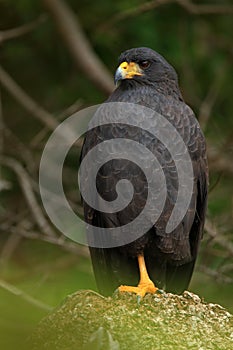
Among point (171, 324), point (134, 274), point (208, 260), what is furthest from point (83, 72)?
point (171, 324)

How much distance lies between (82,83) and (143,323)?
6196mm

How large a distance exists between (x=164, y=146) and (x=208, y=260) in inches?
116

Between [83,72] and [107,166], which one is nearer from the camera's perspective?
[107,166]

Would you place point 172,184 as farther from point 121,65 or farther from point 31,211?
point 31,211

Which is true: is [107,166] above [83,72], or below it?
below

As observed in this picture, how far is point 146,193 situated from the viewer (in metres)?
5.18

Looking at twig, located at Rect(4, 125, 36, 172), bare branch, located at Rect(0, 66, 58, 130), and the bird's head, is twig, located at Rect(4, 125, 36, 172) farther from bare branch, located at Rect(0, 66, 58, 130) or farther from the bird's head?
the bird's head

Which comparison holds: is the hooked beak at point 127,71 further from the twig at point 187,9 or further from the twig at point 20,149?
the twig at point 20,149

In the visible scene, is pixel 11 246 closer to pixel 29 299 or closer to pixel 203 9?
pixel 203 9

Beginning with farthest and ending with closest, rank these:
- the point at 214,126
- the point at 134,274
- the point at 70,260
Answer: the point at 214,126 → the point at 70,260 → the point at 134,274

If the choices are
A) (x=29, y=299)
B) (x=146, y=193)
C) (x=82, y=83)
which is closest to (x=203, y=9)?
(x=82, y=83)

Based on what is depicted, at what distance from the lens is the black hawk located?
205 inches

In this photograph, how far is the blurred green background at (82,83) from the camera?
7.87 m

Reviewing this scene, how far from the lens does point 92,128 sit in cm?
540
